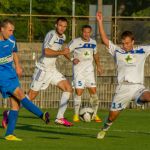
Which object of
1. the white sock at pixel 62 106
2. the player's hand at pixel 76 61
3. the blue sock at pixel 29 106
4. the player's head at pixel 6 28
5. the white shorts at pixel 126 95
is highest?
the player's head at pixel 6 28

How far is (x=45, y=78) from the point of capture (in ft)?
67.6

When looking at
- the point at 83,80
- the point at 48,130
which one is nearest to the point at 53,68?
the point at 83,80

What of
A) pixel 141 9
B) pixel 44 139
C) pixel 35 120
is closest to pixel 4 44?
pixel 44 139

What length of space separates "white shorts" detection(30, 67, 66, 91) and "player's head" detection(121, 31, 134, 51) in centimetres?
404

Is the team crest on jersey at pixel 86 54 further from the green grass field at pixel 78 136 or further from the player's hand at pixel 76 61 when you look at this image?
the green grass field at pixel 78 136

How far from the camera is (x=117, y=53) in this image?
54.4 feet

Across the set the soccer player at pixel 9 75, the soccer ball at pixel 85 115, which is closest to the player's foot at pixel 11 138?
the soccer player at pixel 9 75

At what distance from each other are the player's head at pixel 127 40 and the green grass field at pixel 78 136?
167cm

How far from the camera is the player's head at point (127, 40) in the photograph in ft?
53.6

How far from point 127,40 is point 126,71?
577 mm

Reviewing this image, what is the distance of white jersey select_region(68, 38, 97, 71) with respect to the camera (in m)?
22.2

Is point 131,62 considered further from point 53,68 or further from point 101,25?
point 53,68

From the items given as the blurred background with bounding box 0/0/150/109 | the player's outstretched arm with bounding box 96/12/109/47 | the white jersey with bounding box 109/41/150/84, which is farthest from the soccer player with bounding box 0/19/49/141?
the blurred background with bounding box 0/0/150/109

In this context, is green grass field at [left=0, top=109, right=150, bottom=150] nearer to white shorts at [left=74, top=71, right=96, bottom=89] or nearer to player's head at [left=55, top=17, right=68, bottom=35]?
white shorts at [left=74, top=71, right=96, bottom=89]
